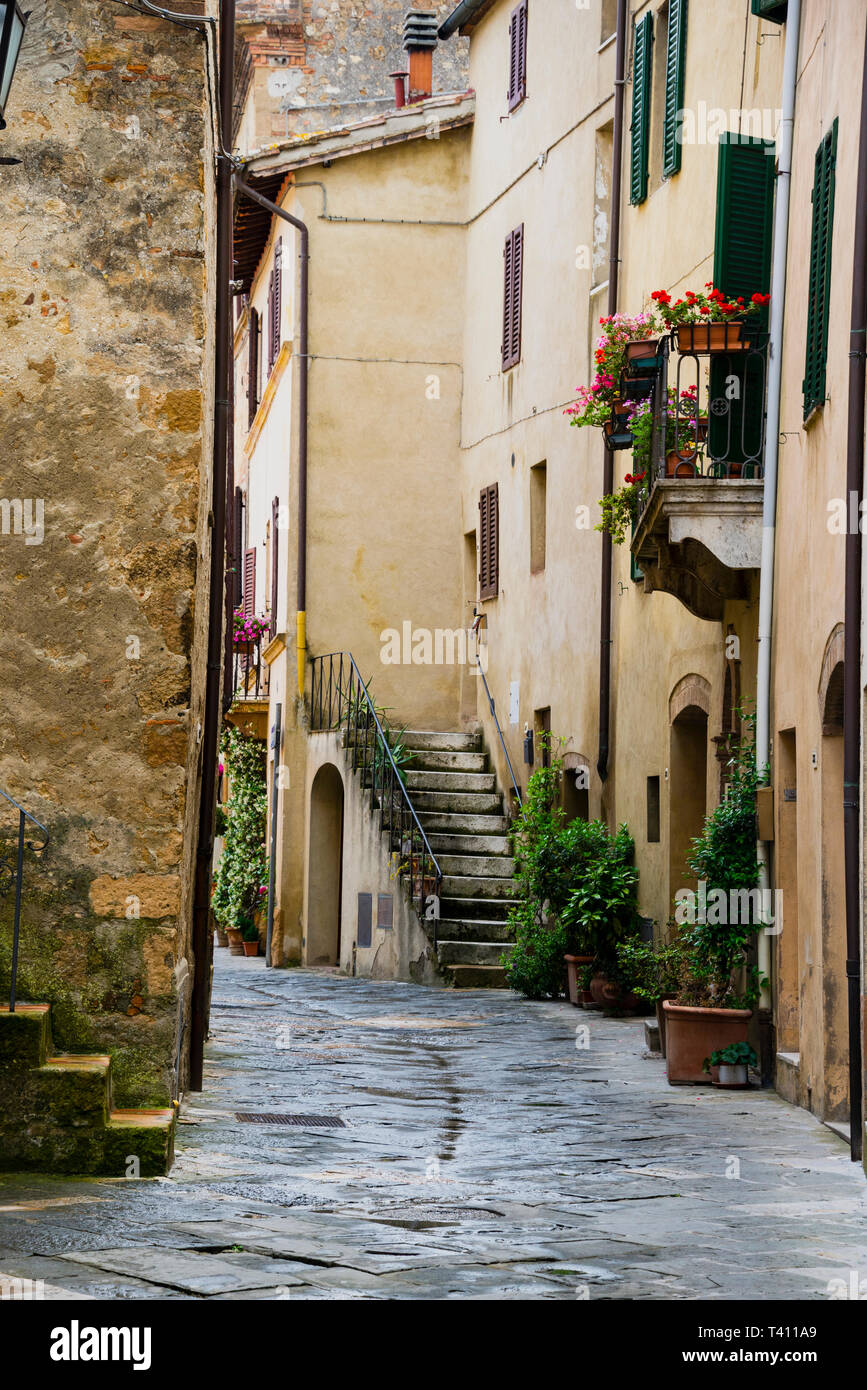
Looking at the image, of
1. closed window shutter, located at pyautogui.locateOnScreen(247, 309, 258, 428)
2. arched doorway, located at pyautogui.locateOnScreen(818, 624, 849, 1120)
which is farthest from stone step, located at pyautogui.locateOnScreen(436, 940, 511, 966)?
closed window shutter, located at pyautogui.locateOnScreen(247, 309, 258, 428)

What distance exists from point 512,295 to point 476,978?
304 inches

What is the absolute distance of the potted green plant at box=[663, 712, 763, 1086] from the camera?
10.4 m

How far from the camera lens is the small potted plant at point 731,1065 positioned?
1032 cm

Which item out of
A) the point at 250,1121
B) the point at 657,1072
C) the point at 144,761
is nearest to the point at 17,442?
the point at 144,761

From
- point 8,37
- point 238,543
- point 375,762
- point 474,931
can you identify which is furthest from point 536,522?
point 8,37

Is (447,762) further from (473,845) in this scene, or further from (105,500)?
(105,500)

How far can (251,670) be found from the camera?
24.5 metres

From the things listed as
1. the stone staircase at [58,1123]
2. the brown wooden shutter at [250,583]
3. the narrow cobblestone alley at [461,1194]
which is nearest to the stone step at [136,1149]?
the stone staircase at [58,1123]

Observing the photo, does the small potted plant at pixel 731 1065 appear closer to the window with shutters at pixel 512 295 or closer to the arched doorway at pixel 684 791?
the arched doorway at pixel 684 791

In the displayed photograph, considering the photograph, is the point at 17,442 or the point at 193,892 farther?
the point at 193,892

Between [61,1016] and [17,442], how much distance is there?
8.09 ft

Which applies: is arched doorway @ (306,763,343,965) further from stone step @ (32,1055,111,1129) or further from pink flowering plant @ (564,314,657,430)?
stone step @ (32,1055,111,1129)
